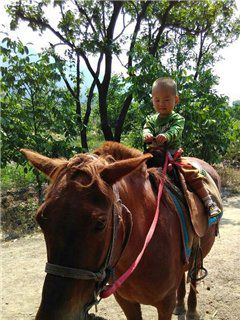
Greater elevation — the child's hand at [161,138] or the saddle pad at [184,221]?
the child's hand at [161,138]

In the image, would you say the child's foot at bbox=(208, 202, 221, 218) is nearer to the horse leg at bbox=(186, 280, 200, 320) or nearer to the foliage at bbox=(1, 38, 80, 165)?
the horse leg at bbox=(186, 280, 200, 320)

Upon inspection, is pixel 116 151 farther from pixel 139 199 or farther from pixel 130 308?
pixel 130 308

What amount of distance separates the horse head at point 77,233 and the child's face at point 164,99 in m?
1.37

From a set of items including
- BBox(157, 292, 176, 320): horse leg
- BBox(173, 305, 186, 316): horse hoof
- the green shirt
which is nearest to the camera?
BBox(157, 292, 176, 320): horse leg

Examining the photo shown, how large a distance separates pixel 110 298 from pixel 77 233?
2.91m

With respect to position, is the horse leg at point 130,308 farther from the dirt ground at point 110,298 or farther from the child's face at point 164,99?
the child's face at point 164,99

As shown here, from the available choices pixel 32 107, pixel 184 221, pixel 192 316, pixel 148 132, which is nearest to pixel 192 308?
pixel 192 316

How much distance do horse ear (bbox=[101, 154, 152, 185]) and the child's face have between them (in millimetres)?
1371

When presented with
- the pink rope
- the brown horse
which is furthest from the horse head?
the pink rope

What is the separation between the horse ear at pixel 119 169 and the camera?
1625 mm

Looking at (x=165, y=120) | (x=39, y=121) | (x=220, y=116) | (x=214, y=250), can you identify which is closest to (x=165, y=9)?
(x=220, y=116)

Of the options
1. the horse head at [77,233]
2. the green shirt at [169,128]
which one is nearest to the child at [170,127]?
the green shirt at [169,128]

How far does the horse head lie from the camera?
4.73 ft

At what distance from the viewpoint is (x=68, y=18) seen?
35.7 feet
